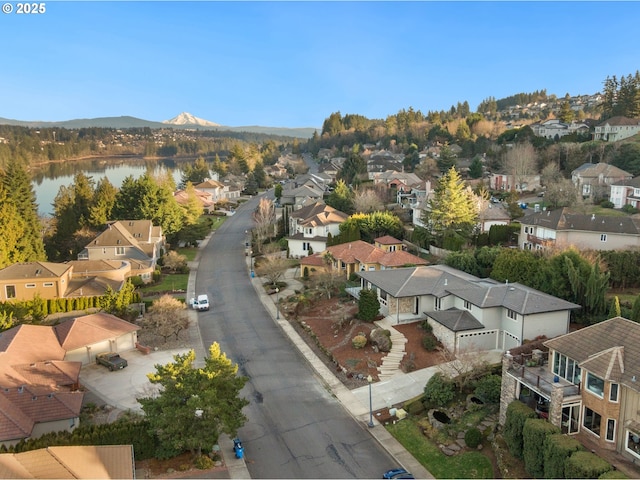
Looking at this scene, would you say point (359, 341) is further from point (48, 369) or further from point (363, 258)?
point (48, 369)

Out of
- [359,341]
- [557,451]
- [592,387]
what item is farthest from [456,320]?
[557,451]

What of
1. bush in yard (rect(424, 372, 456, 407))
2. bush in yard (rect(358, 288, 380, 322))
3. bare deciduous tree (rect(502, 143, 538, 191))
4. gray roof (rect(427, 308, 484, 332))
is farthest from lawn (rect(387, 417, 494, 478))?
bare deciduous tree (rect(502, 143, 538, 191))

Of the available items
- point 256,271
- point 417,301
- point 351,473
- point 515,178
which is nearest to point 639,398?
point 351,473

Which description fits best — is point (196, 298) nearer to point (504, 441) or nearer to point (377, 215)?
point (377, 215)

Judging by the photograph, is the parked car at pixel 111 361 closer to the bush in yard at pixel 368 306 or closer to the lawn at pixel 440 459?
the bush in yard at pixel 368 306

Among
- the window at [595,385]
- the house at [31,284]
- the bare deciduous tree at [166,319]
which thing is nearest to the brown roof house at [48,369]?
the bare deciduous tree at [166,319]

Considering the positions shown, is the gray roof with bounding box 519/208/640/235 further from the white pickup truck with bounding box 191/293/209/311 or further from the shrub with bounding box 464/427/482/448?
the white pickup truck with bounding box 191/293/209/311
